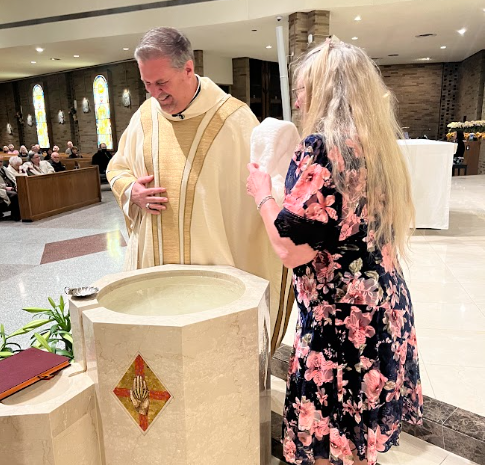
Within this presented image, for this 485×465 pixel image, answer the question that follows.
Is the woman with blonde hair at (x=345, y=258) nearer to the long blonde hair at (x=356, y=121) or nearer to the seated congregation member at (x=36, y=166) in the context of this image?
the long blonde hair at (x=356, y=121)

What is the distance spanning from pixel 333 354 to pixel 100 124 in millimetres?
15143

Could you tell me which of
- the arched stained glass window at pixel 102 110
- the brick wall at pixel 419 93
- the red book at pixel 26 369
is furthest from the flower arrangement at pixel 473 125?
the arched stained glass window at pixel 102 110

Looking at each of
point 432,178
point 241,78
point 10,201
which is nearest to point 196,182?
point 432,178

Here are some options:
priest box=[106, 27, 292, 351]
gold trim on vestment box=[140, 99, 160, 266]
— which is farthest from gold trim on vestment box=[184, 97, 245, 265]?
gold trim on vestment box=[140, 99, 160, 266]

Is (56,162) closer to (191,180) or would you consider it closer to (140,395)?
(191,180)

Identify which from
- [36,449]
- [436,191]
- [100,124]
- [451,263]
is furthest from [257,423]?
[100,124]

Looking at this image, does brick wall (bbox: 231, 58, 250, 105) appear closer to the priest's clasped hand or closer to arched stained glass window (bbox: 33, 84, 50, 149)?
arched stained glass window (bbox: 33, 84, 50, 149)

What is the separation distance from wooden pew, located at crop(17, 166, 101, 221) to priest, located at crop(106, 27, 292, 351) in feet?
22.5

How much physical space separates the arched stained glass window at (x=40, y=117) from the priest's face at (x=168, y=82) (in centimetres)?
1714

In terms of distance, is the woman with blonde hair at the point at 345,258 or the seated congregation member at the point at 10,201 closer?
the woman with blonde hair at the point at 345,258

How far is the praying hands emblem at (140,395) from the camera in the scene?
4.00 feet

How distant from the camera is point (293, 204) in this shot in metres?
1.21

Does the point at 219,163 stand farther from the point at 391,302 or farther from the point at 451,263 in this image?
the point at 451,263

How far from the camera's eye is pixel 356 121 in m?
1.19
